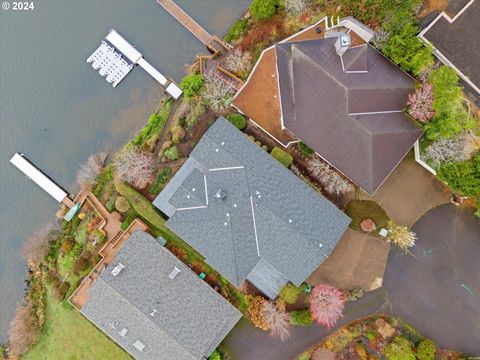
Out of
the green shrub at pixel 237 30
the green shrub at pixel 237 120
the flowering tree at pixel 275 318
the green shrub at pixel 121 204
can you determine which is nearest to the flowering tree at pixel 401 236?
the flowering tree at pixel 275 318

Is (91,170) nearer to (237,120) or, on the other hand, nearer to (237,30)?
(237,120)

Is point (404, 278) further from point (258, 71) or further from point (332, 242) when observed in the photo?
point (258, 71)

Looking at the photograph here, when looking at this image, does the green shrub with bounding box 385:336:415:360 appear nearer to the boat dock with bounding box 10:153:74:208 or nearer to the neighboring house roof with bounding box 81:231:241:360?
the neighboring house roof with bounding box 81:231:241:360

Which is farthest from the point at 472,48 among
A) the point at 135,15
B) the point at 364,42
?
the point at 135,15

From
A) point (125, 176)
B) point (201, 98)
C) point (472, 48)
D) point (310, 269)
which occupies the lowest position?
point (125, 176)

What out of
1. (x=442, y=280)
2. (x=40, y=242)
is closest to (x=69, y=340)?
(x=40, y=242)

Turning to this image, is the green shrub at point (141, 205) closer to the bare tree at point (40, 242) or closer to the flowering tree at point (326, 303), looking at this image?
the bare tree at point (40, 242)

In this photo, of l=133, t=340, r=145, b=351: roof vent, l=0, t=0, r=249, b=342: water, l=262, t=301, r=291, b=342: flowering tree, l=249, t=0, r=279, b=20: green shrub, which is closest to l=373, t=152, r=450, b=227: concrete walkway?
l=262, t=301, r=291, b=342: flowering tree
